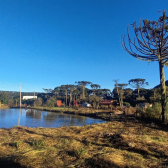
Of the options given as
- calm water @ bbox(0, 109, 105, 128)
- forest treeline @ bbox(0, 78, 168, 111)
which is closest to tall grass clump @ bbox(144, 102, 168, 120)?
calm water @ bbox(0, 109, 105, 128)

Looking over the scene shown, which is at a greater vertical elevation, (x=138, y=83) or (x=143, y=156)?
(x=138, y=83)

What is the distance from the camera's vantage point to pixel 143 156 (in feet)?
12.7

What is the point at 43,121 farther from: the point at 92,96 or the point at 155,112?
the point at 92,96

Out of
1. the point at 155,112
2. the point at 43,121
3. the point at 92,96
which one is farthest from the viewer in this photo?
the point at 92,96

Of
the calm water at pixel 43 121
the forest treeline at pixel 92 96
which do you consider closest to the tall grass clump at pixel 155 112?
the calm water at pixel 43 121

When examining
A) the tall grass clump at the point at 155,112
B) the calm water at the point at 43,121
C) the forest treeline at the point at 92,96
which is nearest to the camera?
the tall grass clump at the point at 155,112

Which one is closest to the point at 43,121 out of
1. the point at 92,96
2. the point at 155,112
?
→ the point at 155,112

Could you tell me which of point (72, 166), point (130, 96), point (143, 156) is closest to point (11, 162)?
point (72, 166)

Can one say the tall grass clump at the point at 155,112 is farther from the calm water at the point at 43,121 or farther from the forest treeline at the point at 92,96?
the forest treeline at the point at 92,96

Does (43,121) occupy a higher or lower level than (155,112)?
lower

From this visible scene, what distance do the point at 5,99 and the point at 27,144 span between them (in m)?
58.8

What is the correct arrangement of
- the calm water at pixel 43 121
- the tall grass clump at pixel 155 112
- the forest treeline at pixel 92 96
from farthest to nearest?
the forest treeline at pixel 92 96, the calm water at pixel 43 121, the tall grass clump at pixel 155 112

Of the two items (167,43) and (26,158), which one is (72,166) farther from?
(167,43)

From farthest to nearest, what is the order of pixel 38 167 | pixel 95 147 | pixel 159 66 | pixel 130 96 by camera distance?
1. pixel 130 96
2. pixel 159 66
3. pixel 95 147
4. pixel 38 167
